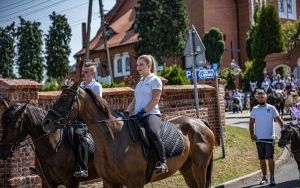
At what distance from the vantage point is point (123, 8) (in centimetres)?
7144

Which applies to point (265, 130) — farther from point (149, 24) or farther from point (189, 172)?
point (149, 24)

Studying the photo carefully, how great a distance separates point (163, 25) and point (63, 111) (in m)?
41.1

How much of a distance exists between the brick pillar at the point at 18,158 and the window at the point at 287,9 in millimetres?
60036

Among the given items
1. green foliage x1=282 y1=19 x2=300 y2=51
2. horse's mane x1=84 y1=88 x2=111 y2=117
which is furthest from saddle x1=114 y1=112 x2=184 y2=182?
green foliage x1=282 y1=19 x2=300 y2=51

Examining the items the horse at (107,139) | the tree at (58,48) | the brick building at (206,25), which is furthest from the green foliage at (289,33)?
the horse at (107,139)

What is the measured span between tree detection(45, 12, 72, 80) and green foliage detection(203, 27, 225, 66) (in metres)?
14.7

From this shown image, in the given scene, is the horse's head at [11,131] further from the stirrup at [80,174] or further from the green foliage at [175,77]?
the green foliage at [175,77]

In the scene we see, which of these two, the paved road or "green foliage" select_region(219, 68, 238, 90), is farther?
"green foliage" select_region(219, 68, 238, 90)

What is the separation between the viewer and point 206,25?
2308 inches

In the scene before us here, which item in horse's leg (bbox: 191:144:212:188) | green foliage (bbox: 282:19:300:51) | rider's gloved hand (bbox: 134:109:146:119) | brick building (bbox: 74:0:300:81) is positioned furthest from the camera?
brick building (bbox: 74:0:300:81)

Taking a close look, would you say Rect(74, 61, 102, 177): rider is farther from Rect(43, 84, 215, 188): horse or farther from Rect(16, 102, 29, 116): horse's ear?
Rect(43, 84, 215, 188): horse

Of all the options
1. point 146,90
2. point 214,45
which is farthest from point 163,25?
point 146,90

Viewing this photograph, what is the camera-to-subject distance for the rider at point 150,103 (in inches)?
293

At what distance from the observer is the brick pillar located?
372 inches
